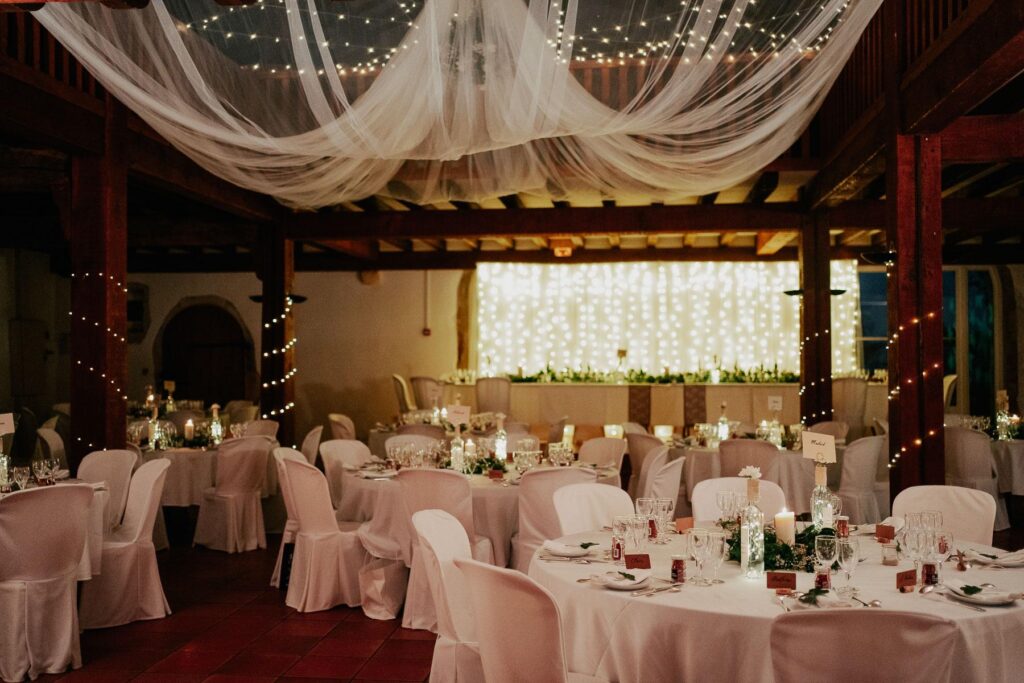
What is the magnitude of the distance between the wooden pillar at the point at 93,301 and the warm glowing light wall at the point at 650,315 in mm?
9308

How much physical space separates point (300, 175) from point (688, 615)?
4.26 metres

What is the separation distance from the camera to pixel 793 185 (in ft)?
32.2

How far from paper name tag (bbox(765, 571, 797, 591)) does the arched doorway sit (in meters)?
14.2

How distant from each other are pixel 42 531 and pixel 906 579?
382 cm

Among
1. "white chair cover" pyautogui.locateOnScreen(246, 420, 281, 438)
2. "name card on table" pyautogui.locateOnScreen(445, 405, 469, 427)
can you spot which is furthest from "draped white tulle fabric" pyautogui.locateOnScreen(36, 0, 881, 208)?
"white chair cover" pyautogui.locateOnScreen(246, 420, 281, 438)

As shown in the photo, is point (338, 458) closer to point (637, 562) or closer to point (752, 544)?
point (637, 562)

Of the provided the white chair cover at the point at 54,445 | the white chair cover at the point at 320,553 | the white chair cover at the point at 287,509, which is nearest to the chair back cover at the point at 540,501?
the white chair cover at the point at 320,553

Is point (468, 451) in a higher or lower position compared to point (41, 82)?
lower

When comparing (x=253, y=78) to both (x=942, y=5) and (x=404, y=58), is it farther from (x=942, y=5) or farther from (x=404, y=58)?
(x=942, y=5)

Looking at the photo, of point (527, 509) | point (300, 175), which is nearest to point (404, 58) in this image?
point (300, 175)

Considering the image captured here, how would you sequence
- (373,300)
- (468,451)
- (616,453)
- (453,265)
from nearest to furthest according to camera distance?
(468,451)
(616,453)
(453,265)
(373,300)

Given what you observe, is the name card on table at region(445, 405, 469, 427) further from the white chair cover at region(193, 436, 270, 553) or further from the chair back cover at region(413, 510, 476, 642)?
the chair back cover at region(413, 510, 476, 642)

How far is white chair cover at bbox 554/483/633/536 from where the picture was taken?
425 centimetres

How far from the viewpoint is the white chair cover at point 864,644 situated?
2.26m
